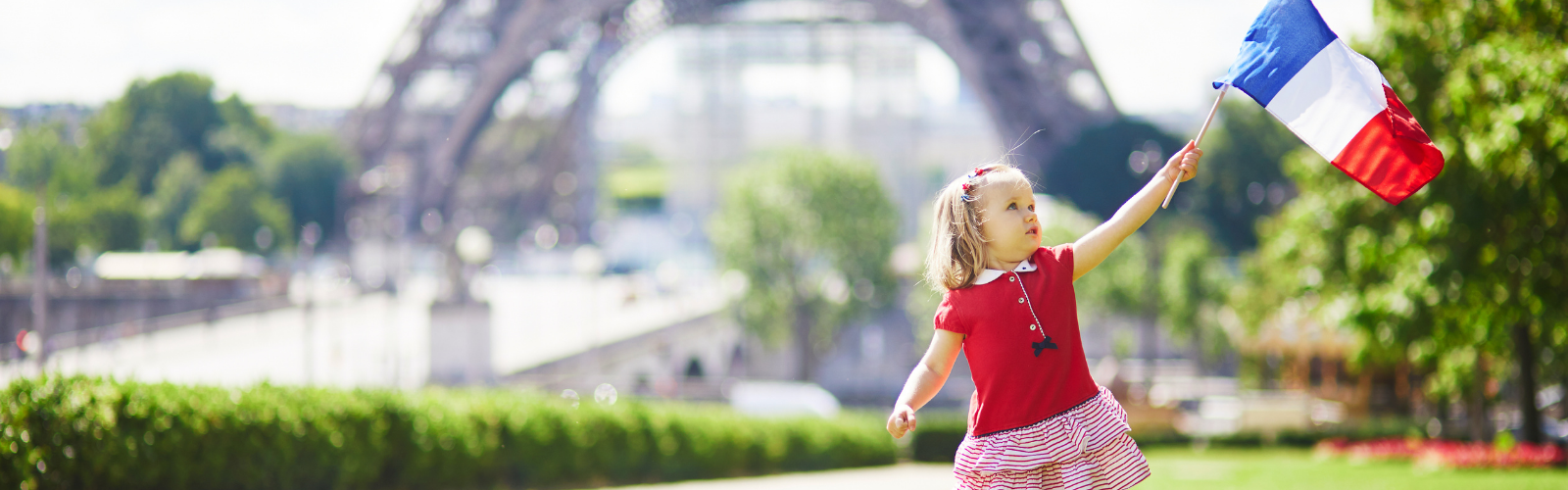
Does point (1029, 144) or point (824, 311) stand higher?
point (1029, 144)

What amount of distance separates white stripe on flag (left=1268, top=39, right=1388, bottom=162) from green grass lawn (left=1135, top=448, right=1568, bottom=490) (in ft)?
22.5

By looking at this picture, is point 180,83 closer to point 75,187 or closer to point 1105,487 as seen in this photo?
point 75,187

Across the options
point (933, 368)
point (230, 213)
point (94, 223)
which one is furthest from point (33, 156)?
point (933, 368)

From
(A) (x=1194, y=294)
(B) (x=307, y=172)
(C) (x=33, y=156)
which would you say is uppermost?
(B) (x=307, y=172)

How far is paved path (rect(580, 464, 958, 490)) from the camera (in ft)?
37.5

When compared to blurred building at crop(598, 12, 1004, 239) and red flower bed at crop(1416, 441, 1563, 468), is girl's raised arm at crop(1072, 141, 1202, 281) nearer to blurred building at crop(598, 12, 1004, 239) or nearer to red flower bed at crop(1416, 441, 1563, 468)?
red flower bed at crop(1416, 441, 1563, 468)

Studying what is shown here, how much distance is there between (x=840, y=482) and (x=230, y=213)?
3661 cm

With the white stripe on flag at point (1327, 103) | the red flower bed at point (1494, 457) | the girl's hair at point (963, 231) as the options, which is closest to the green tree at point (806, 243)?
the red flower bed at point (1494, 457)

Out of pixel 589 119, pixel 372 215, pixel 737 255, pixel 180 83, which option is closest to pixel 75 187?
pixel 180 83

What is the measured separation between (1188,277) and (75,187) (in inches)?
1264

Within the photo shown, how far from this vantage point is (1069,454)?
3.42 meters

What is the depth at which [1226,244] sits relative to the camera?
50.0 meters

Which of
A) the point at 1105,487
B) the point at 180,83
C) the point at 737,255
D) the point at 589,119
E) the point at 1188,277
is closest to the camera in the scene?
the point at 1105,487

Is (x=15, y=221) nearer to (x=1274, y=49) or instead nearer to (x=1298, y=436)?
(x=1298, y=436)
